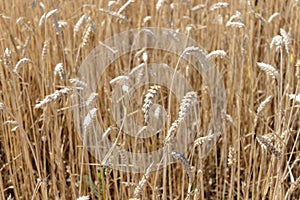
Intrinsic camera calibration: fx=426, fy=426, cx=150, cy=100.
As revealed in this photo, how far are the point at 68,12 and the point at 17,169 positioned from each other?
2.48 ft

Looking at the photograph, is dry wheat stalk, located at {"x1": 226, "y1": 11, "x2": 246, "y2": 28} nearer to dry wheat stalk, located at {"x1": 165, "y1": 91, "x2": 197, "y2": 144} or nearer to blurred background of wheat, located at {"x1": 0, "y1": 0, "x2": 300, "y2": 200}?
blurred background of wheat, located at {"x1": 0, "y1": 0, "x2": 300, "y2": 200}

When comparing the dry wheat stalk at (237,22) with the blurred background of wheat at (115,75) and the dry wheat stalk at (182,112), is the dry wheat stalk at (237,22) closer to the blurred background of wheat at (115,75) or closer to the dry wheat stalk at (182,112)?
the blurred background of wheat at (115,75)

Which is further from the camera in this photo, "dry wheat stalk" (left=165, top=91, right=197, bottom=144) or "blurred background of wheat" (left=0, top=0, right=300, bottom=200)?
"blurred background of wheat" (left=0, top=0, right=300, bottom=200)

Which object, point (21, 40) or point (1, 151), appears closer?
point (1, 151)

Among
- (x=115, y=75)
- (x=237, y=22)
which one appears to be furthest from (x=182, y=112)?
(x=115, y=75)

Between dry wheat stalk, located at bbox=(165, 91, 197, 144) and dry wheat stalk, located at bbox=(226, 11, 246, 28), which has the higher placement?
dry wheat stalk, located at bbox=(226, 11, 246, 28)

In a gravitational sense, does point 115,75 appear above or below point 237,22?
below

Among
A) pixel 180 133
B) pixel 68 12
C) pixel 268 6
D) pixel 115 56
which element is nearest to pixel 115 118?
pixel 180 133

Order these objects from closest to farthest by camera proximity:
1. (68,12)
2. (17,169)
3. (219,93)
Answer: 1. (17,169)
2. (219,93)
3. (68,12)

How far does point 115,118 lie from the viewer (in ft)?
3.38

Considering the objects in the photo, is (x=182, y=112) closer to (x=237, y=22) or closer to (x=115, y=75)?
(x=237, y=22)

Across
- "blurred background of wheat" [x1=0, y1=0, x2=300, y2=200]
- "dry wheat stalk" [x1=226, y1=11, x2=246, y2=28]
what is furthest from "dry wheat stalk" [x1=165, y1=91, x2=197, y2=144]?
"dry wheat stalk" [x1=226, y1=11, x2=246, y2=28]

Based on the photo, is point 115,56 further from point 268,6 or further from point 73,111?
point 268,6

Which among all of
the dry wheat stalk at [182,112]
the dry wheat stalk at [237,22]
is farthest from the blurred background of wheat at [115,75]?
the dry wheat stalk at [182,112]
